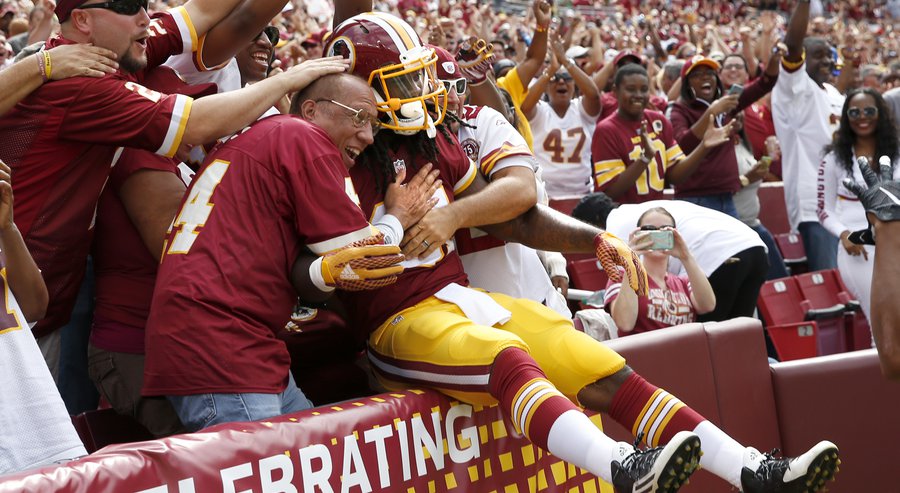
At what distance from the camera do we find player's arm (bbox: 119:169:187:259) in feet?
11.1

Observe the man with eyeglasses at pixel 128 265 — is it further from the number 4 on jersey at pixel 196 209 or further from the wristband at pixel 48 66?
the wristband at pixel 48 66

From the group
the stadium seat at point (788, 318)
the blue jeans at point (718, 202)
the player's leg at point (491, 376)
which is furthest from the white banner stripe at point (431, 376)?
the blue jeans at point (718, 202)

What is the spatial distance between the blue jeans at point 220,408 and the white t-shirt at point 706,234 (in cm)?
317

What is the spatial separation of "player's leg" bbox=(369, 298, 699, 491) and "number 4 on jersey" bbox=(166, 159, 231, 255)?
30.6 inches

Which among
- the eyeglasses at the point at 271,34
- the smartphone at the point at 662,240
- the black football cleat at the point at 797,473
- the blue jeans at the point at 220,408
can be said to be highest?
the eyeglasses at the point at 271,34

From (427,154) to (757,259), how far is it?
285 cm

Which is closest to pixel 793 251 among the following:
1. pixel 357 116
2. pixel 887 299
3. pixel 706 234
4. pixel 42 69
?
pixel 706 234

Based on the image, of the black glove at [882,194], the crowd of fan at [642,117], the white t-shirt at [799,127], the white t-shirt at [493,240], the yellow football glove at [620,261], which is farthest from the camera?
the white t-shirt at [799,127]

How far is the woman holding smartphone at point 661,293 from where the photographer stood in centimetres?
504

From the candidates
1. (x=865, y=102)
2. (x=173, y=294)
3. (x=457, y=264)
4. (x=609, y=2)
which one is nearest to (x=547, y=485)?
(x=457, y=264)

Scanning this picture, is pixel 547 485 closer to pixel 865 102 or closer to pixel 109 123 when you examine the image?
pixel 109 123

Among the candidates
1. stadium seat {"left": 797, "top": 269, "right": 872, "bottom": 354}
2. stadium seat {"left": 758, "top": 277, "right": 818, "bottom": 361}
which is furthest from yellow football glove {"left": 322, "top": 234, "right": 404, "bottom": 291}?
stadium seat {"left": 797, "top": 269, "right": 872, "bottom": 354}

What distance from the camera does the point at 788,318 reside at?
726 cm

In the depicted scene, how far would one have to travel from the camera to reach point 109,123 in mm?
3090
